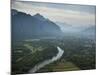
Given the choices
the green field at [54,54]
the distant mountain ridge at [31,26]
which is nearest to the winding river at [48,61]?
the green field at [54,54]

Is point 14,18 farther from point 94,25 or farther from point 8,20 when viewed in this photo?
point 94,25

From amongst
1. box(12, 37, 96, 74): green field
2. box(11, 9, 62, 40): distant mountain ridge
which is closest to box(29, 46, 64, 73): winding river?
box(12, 37, 96, 74): green field

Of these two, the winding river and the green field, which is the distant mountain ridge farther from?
the winding river

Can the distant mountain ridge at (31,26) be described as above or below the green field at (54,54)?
above

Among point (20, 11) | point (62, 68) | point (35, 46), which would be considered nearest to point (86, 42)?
point (62, 68)

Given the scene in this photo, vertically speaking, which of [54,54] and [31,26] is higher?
[31,26]

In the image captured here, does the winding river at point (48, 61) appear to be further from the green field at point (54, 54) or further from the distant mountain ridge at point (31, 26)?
the distant mountain ridge at point (31, 26)

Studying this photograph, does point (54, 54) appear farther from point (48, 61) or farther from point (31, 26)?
point (31, 26)

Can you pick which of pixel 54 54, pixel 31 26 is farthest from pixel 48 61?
→ pixel 31 26

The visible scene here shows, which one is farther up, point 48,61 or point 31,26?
point 31,26
